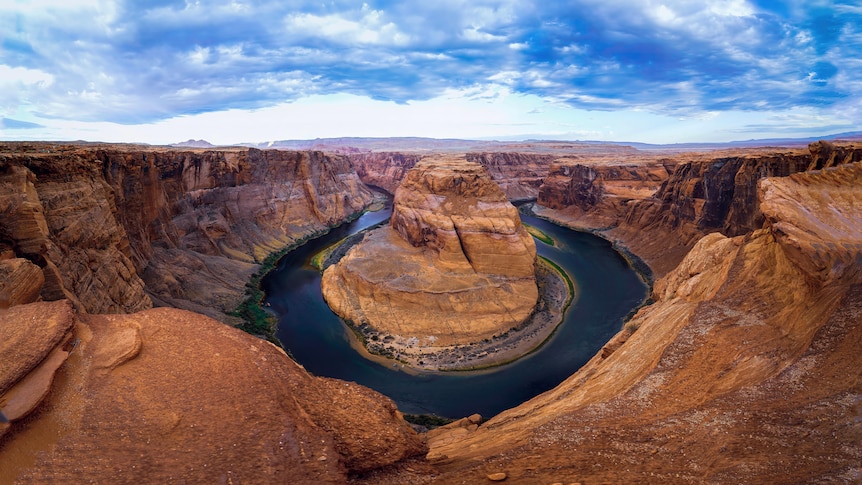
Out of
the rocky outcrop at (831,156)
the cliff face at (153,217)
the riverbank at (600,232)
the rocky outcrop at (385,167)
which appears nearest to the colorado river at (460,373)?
the riverbank at (600,232)

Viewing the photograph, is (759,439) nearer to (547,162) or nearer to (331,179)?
(331,179)

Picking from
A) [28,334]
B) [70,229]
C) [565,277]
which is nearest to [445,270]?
[565,277]

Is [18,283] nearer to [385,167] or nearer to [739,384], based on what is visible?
[739,384]

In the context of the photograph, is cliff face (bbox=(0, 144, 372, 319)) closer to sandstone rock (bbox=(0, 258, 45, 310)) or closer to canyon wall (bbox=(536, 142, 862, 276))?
sandstone rock (bbox=(0, 258, 45, 310))

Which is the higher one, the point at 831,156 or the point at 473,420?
the point at 831,156

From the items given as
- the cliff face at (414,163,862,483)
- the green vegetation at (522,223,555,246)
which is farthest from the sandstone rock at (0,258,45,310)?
the green vegetation at (522,223,555,246)

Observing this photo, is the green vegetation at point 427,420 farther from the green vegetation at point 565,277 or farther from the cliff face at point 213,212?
the cliff face at point 213,212

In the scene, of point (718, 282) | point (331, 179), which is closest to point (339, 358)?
point (718, 282)
